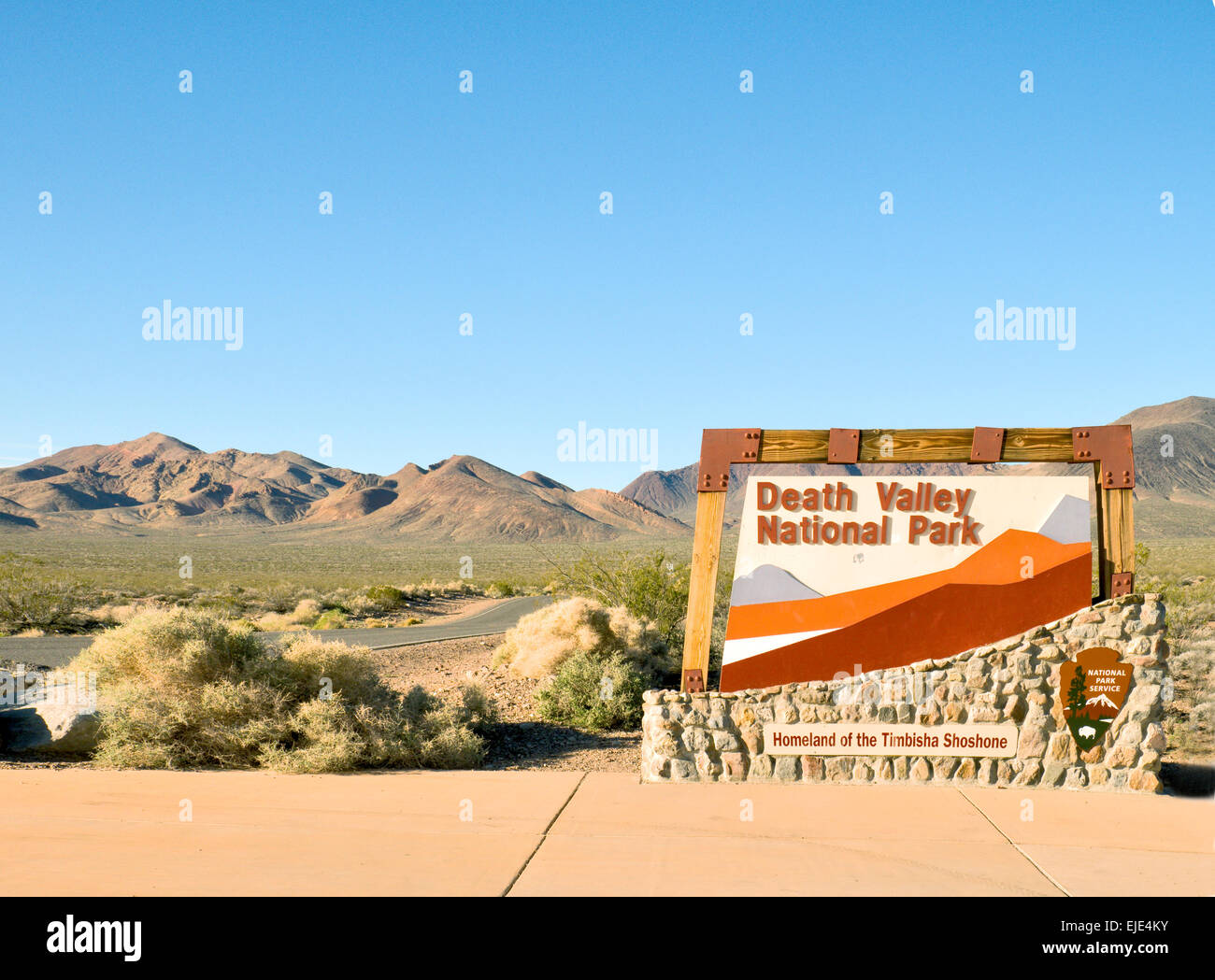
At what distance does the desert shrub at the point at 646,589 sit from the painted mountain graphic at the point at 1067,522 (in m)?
8.47

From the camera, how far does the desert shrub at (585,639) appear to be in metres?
13.6

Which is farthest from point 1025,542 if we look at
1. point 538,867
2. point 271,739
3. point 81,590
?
point 81,590

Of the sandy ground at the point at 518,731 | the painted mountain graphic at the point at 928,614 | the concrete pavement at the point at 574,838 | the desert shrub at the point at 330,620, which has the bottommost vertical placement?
the desert shrub at the point at 330,620

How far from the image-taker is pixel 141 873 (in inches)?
225

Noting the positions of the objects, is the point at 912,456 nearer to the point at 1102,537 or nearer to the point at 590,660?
the point at 1102,537

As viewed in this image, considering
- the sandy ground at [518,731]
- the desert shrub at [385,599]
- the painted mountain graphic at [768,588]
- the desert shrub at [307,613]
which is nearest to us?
the painted mountain graphic at [768,588]

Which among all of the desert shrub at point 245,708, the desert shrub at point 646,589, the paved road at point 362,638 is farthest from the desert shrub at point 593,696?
the paved road at point 362,638

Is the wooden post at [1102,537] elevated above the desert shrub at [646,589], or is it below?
above

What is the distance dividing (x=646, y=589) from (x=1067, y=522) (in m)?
9.38

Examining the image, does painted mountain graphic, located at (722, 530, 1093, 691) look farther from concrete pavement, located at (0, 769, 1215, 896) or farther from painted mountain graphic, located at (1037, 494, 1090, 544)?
concrete pavement, located at (0, 769, 1215, 896)
